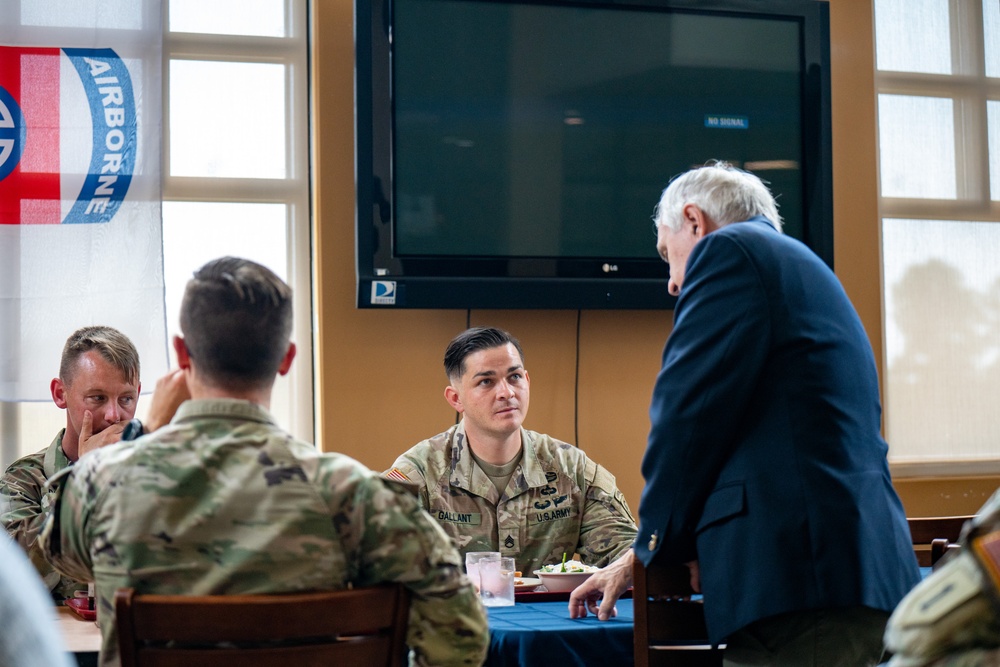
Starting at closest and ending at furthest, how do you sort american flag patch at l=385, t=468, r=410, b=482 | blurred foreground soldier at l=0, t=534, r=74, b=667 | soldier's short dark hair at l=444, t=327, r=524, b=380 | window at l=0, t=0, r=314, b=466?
blurred foreground soldier at l=0, t=534, r=74, b=667 → american flag patch at l=385, t=468, r=410, b=482 → soldier's short dark hair at l=444, t=327, r=524, b=380 → window at l=0, t=0, r=314, b=466

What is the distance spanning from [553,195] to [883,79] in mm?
1576

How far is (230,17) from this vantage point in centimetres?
384

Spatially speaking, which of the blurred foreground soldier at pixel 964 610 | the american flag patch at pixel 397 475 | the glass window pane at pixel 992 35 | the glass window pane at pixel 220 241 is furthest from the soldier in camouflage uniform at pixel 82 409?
the glass window pane at pixel 992 35

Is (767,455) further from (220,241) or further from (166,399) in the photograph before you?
(220,241)

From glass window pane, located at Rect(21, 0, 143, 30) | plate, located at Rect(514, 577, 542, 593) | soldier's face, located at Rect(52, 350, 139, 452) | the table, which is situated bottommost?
plate, located at Rect(514, 577, 542, 593)

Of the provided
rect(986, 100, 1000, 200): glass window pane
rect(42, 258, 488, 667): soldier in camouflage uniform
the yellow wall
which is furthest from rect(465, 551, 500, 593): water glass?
rect(986, 100, 1000, 200): glass window pane

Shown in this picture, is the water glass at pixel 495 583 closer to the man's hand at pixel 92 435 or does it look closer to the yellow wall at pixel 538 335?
the man's hand at pixel 92 435

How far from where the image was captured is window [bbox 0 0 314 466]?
12.4 ft

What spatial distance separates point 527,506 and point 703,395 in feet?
4.08

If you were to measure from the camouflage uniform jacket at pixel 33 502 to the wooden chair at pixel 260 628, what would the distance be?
110cm

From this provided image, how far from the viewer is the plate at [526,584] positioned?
7.88ft

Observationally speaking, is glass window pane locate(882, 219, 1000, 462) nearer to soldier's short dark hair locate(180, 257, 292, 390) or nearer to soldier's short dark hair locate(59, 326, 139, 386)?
soldier's short dark hair locate(59, 326, 139, 386)

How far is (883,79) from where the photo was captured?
444cm

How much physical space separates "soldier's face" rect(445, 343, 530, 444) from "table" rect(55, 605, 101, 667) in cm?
127
